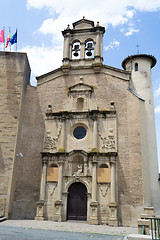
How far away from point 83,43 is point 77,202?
1189cm

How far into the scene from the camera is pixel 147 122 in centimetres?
1620

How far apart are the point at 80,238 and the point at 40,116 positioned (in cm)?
1009

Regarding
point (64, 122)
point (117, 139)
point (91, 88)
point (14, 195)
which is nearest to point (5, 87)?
point (64, 122)

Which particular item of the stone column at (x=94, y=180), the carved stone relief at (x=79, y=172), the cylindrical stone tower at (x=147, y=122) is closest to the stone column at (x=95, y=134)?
the stone column at (x=94, y=180)

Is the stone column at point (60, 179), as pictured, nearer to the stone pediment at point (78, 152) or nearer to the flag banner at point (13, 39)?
the stone pediment at point (78, 152)

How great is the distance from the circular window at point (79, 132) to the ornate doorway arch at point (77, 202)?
3186mm

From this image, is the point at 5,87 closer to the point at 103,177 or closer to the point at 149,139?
the point at 103,177

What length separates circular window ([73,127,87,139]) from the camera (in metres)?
16.2

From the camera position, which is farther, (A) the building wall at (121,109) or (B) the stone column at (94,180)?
(B) the stone column at (94,180)

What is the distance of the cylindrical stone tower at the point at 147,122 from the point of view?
14.5 metres

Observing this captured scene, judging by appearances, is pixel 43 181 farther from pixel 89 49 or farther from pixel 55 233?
pixel 89 49

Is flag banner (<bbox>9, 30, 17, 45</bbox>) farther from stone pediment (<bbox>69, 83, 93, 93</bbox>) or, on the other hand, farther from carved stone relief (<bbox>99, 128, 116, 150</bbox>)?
carved stone relief (<bbox>99, 128, 116, 150</bbox>)

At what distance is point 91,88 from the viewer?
17016mm

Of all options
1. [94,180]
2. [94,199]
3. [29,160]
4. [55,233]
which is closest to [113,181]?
[94,180]
